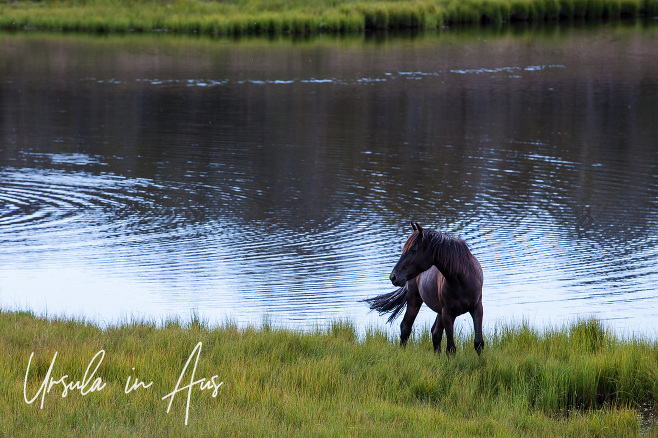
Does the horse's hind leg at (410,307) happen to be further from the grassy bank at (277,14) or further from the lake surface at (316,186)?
the grassy bank at (277,14)

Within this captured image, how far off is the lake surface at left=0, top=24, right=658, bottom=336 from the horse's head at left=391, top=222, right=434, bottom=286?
119 inches

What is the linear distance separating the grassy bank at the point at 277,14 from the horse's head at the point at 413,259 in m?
49.6

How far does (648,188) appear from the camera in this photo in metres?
18.3

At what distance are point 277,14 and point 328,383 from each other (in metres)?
51.6

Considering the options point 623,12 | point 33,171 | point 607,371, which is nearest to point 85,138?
point 33,171

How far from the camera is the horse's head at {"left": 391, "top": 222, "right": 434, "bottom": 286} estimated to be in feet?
23.3

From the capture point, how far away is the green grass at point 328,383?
19.3 ft

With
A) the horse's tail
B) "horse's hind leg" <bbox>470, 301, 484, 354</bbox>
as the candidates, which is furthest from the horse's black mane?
the horse's tail

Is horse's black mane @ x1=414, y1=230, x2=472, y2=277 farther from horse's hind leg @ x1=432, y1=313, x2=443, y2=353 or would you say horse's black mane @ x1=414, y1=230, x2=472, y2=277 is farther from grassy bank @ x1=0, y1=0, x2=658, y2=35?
grassy bank @ x1=0, y1=0, x2=658, y2=35

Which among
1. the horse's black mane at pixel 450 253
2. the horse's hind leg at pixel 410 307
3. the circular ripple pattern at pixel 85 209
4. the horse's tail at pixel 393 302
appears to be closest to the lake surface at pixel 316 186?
the circular ripple pattern at pixel 85 209

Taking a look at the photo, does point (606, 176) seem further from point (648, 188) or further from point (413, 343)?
point (413, 343)

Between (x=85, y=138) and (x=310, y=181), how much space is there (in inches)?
332

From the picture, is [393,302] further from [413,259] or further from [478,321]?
[413,259]

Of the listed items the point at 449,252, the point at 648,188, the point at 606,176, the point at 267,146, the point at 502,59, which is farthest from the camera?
the point at 502,59
